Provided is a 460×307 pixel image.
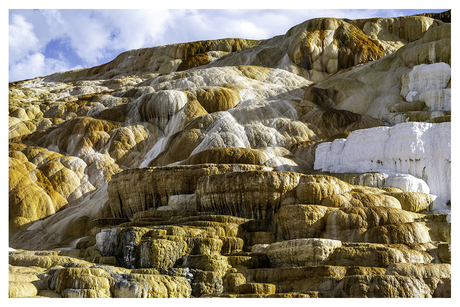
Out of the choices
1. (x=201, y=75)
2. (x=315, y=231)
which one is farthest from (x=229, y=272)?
(x=201, y=75)

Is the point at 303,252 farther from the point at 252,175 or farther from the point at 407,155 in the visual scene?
the point at 407,155

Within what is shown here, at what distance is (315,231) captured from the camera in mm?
17969

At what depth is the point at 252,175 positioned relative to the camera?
20531 mm

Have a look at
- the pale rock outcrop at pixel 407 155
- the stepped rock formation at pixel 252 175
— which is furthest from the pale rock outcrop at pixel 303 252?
the pale rock outcrop at pixel 407 155

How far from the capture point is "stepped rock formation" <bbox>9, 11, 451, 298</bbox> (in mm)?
14031

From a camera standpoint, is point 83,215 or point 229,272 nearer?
point 229,272

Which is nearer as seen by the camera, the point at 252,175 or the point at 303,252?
the point at 303,252

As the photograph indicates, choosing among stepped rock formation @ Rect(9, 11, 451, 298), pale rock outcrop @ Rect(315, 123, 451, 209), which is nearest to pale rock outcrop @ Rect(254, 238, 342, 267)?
stepped rock formation @ Rect(9, 11, 451, 298)

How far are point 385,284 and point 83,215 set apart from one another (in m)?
20.8

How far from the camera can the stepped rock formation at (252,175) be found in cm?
1403

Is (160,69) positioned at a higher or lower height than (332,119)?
higher

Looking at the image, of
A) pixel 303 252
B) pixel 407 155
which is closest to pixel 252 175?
pixel 303 252
